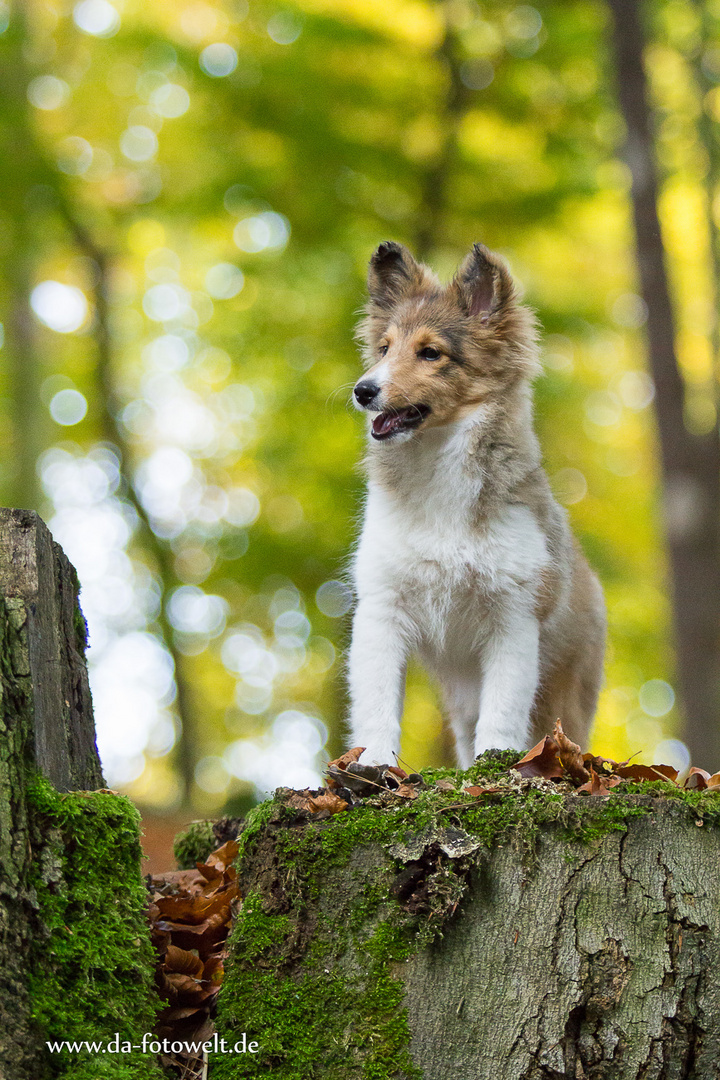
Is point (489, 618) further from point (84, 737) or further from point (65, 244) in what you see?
point (65, 244)

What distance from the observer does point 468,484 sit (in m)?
4.61

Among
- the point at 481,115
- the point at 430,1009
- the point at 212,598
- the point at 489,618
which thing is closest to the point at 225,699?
the point at 212,598

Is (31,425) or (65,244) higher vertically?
(65,244)

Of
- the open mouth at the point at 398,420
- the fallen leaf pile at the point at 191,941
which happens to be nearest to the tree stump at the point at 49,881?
the fallen leaf pile at the point at 191,941

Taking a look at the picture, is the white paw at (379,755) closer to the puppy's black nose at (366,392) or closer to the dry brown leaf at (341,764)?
the dry brown leaf at (341,764)

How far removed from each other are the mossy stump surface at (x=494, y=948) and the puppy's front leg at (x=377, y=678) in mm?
1370

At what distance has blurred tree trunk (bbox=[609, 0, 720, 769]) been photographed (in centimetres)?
935

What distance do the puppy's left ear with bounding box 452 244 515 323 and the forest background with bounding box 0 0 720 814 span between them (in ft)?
17.6

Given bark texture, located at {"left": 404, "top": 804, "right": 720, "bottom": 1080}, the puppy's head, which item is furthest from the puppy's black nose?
bark texture, located at {"left": 404, "top": 804, "right": 720, "bottom": 1080}

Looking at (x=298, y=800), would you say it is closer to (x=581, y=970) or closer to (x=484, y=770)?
(x=484, y=770)

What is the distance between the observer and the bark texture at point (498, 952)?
8.98 ft

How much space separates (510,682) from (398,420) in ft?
4.28

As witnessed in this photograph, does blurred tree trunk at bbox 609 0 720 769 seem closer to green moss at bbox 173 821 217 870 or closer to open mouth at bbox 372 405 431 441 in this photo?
open mouth at bbox 372 405 431 441

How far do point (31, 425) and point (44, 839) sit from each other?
47.0ft
